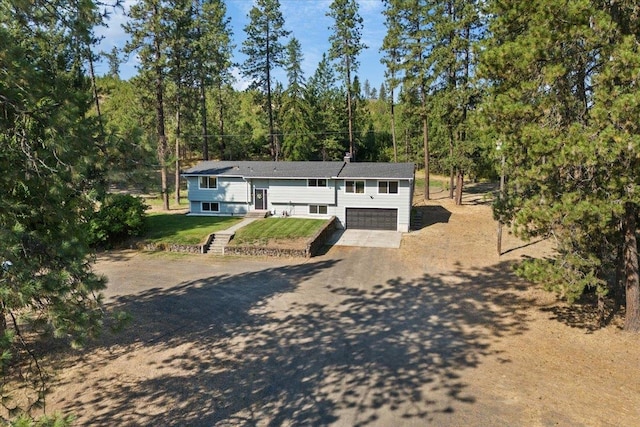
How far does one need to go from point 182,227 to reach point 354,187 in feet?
38.9

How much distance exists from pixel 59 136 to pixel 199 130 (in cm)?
5208

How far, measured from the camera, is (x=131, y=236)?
24.8 meters

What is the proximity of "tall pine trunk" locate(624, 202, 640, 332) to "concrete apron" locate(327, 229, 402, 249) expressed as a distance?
12.6 meters

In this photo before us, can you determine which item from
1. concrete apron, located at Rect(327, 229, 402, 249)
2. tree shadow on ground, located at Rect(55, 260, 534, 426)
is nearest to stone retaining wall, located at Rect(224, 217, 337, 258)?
concrete apron, located at Rect(327, 229, 402, 249)

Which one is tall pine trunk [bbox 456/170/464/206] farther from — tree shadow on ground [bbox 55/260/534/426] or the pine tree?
the pine tree

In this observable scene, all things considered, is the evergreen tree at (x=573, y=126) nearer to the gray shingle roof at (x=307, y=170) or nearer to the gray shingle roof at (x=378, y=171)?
the gray shingle roof at (x=378, y=171)

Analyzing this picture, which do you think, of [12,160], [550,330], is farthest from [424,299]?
[12,160]

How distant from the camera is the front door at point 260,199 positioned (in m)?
30.7

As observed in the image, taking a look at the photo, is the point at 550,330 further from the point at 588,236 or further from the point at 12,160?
the point at 12,160

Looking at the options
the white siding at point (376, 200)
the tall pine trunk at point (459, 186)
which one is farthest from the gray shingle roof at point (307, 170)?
the tall pine trunk at point (459, 186)

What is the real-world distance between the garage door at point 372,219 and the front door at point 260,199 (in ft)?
21.1

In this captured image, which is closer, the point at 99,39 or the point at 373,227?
the point at 99,39

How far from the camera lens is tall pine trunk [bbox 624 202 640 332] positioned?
12430 millimetres

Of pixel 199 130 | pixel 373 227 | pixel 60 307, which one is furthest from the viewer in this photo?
pixel 199 130
